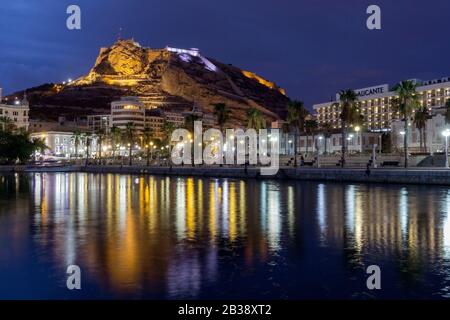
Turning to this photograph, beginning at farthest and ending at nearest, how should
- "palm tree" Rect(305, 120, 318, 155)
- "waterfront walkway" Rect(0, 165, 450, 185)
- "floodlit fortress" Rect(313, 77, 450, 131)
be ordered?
"floodlit fortress" Rect(313, 77, 450, 131)
"palm tree" Rect(305, 120, 318, 155)
"waterfront walkway" Rect(0, 165, 450, 185)

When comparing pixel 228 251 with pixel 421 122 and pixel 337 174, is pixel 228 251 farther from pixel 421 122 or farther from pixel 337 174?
pixel 421 122

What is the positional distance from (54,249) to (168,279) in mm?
7145

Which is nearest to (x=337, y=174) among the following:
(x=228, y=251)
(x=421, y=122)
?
(x=421, y=122)

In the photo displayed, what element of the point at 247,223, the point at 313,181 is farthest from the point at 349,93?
the point at 247,223

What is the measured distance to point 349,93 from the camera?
3691 inches

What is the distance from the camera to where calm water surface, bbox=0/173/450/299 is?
15359 mm

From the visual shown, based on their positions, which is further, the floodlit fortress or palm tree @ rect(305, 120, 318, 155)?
the floodlit fortress

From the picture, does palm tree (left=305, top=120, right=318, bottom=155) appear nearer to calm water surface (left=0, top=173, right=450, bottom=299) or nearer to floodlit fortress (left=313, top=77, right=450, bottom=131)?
floodlit fortress (left=313, top=77, right=450, bottom=131)

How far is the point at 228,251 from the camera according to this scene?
2092 centimetres

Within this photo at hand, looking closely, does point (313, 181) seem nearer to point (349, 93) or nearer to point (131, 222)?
point (349, 93)

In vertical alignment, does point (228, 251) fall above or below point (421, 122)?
below

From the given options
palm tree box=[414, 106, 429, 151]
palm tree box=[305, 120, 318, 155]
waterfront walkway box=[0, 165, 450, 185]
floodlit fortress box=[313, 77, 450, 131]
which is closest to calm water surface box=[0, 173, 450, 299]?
waterfront walkway box=[0, 165, 450, 185]

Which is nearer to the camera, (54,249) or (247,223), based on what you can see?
(54,249)

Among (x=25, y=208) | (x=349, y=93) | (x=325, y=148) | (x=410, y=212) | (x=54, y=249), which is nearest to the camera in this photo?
(x=54, y=249)
